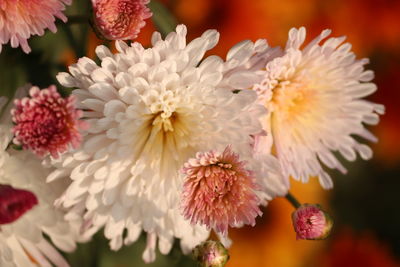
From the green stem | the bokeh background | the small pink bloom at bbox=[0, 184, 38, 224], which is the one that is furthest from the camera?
the bokeh background

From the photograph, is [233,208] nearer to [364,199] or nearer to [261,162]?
[261,162]

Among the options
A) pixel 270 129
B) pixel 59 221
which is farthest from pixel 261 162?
pixel 59 221

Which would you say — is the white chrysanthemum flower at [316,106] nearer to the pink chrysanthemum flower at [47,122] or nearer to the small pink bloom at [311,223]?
the small pink bloom at [311,223]

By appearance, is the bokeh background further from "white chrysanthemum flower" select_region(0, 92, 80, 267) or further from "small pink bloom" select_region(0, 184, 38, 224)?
"small pink bloom" select_region(0, 184, 38, 224)

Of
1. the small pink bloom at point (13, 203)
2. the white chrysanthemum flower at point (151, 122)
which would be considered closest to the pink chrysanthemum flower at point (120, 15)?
the white chrysanthemum flower at point (151, 122)

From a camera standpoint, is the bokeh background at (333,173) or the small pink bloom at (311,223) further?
the bokeh background at (333,173)

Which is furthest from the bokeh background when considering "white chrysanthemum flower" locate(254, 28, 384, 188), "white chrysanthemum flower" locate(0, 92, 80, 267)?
"white chrysanthemum flower" locate(254, 28, 384, 188)
